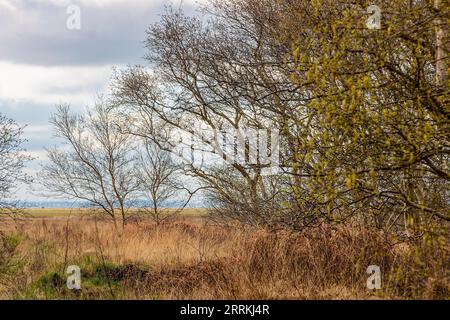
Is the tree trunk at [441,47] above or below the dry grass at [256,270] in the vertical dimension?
above

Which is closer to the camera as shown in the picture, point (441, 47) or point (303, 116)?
point (441, 47)

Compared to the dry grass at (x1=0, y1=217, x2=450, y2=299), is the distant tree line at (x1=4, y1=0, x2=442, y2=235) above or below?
above

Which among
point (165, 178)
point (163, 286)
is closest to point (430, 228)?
point (163, 286)

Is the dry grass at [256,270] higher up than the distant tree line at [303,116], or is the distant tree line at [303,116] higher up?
the distant tree line at [303,116]

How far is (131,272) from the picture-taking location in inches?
438

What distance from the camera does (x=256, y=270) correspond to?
9.41m

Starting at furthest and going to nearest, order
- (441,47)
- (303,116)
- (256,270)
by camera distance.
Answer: (303,116) → (256,270) → (441,47)

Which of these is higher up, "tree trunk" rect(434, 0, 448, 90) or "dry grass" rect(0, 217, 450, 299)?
"tree trunk" rect(434, 0, 448, 90)

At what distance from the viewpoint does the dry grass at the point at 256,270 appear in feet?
24.5

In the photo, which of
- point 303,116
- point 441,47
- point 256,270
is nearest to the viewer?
point 441,47

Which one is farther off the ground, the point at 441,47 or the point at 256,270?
the point at 441,47

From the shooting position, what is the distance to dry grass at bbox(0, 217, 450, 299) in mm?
7480
